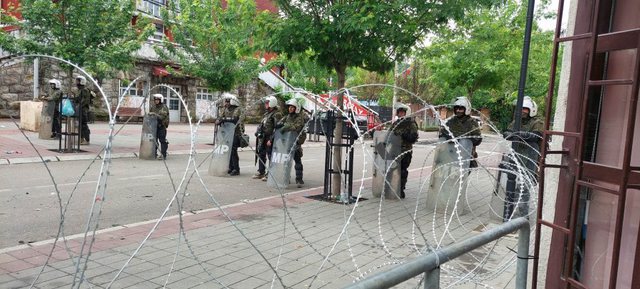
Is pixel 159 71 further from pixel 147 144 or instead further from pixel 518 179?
pixel 518 179

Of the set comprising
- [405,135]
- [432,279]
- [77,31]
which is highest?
[77,31]

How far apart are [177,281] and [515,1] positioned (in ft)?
61.8

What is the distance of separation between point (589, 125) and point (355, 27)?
188 inches

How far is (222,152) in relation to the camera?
11.0 meters

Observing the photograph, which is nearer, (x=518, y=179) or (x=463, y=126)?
(x=518, y=179)

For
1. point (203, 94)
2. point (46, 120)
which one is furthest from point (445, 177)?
point (203, 94)

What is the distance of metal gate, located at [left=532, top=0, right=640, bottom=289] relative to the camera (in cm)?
254

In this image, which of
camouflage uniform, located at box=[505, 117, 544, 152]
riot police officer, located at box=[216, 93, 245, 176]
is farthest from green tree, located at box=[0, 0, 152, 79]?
camouflage uniform, located at box=[505, 117, 544, 152]

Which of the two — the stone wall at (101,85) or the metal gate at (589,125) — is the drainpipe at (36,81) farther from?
the metal gate at (589,125)

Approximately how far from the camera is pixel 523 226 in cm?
278

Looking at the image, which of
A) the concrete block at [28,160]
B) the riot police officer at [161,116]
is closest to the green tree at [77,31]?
the riot police officer at [161,116]

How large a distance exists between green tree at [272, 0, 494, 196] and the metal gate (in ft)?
14.8

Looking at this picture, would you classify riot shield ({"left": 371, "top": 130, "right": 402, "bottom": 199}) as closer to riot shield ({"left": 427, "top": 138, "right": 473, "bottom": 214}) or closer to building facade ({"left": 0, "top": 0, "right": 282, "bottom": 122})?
riot shield ({"left": 427, "top": 138, "right": 473, "bottom": 214})

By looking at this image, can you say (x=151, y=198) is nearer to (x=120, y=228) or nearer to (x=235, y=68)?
(x=120, y=228)
